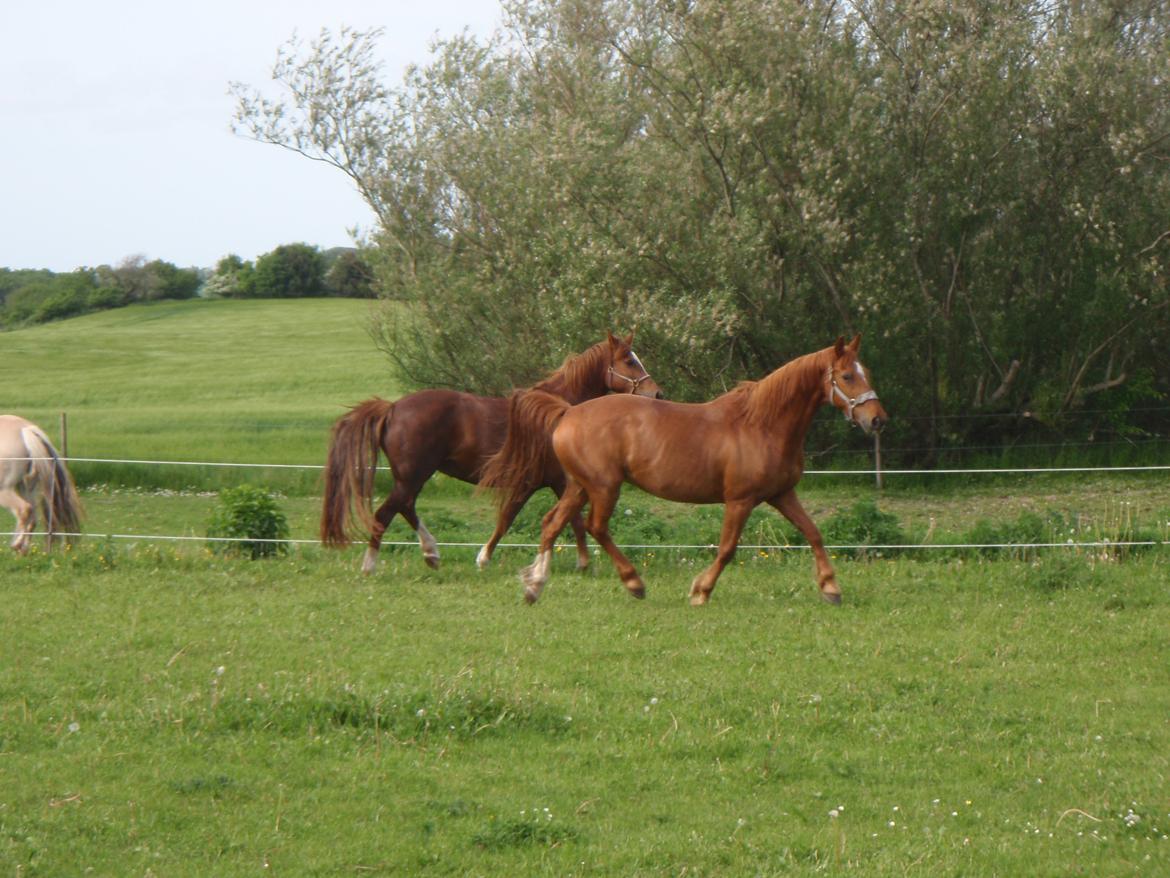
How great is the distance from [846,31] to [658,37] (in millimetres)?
3193

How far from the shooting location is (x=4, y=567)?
11.3 metres

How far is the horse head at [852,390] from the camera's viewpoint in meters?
9.65

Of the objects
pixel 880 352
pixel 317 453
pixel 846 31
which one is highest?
pixel 846 31

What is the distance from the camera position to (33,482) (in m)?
12.3

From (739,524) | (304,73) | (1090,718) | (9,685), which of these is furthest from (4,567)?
(304,73)

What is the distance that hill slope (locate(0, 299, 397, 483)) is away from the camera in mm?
28181

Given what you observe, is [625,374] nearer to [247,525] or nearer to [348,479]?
[348,479]

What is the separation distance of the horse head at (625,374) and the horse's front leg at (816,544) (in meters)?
2.11

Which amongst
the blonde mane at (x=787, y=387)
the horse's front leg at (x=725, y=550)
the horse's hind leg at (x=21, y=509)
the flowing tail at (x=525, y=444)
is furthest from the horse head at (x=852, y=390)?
the horse's hind leg at (x=21, y=509)

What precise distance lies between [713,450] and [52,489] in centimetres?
638

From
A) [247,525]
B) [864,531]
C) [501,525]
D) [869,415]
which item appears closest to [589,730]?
[869,415]

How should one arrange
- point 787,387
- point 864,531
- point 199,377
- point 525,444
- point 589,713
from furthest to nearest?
1. point 199,377
2. point 864,531
3. point 525,444
4. point 787,387
5. point 589,713

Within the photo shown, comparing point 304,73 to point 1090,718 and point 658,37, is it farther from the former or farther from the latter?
point 1090,718

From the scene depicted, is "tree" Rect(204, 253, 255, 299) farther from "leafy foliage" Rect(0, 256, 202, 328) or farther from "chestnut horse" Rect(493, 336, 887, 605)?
"chestnut horse" Rect(493, 336, 887, 605)
